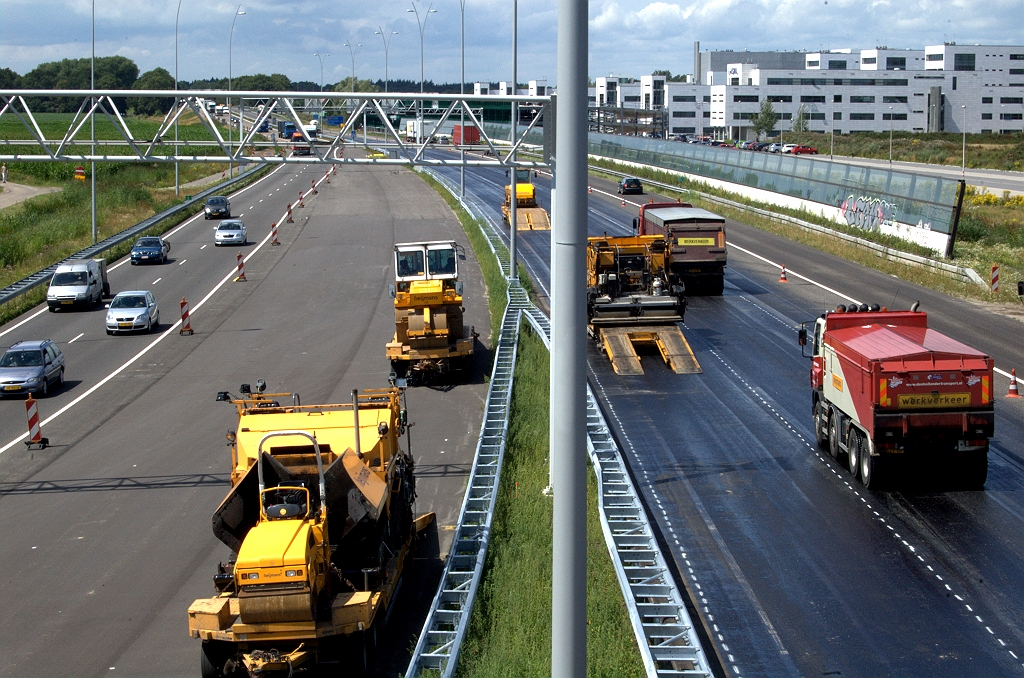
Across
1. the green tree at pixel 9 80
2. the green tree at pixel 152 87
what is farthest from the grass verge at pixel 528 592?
the green tree at pixel 9 80

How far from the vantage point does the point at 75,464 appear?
21750 mm

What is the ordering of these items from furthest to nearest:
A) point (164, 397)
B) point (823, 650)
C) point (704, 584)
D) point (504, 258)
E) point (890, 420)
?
point (504, 258) < point (164, 397) < point (890, 420) < point (704, 584) < point (823, 650)

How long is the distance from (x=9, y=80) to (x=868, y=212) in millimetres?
102782

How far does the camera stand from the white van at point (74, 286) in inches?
1566

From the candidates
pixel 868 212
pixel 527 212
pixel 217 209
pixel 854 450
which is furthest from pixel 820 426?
pixel 217 209

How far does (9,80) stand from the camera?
118 meters

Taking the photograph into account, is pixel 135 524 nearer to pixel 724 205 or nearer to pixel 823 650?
pixel 823 650

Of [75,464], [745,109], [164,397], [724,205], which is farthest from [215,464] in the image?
[745,109]

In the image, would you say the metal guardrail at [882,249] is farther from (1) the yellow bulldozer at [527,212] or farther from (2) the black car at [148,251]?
(2) the black car at [148,251]

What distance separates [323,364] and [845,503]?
17127mm

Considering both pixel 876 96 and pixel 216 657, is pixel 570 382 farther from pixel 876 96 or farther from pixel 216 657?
pixel 876 96

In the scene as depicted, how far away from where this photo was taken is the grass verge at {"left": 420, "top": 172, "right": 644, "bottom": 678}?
10941 mm

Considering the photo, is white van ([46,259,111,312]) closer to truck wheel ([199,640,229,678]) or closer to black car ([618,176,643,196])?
truck wheel ([199,640,229,678])

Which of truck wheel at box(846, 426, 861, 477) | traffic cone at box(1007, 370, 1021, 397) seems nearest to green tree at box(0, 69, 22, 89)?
traffic cone at box(1007, 370, 1021, 397)
